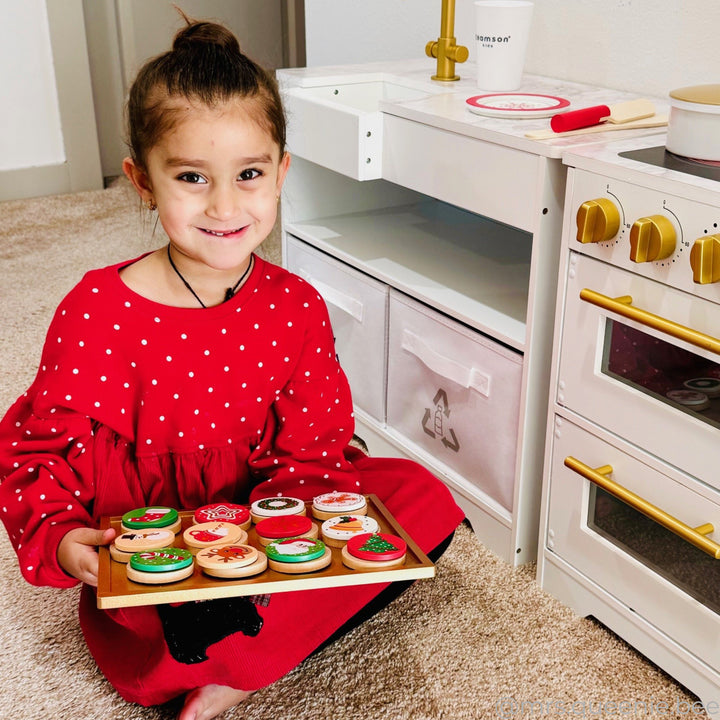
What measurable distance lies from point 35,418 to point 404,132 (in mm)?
662

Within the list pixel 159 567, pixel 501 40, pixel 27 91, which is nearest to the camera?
pixel 159 567

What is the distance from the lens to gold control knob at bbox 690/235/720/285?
87 cm

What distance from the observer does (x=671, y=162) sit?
995 mm

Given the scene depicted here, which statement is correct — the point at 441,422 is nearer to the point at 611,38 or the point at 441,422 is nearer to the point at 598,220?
the point at 598,220

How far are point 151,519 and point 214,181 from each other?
36 centimetres

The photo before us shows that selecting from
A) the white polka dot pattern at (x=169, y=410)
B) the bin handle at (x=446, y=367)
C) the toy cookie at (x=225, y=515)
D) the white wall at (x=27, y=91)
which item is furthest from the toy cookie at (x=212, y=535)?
the white wall at (x=27, y=91)

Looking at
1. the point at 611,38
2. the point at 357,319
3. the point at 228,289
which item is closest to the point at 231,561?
the point at 228,289

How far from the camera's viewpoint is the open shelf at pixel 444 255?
132cm

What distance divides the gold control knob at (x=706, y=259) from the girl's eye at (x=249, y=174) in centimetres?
46

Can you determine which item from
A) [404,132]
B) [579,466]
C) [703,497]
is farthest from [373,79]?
[703,497]

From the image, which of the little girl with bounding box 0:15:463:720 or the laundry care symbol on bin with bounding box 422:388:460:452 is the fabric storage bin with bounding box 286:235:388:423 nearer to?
the laundry care symbol on bin with bounding box 422:388:460:452

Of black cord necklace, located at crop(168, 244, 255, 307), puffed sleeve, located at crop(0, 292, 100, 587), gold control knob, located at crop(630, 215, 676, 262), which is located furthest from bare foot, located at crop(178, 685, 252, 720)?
gold control knob, located at crop(630, 215, 676, 262)

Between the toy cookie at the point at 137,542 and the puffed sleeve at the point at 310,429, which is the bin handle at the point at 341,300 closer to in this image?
the puffed sleeve at the point at 310,429

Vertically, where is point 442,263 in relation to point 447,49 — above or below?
below
